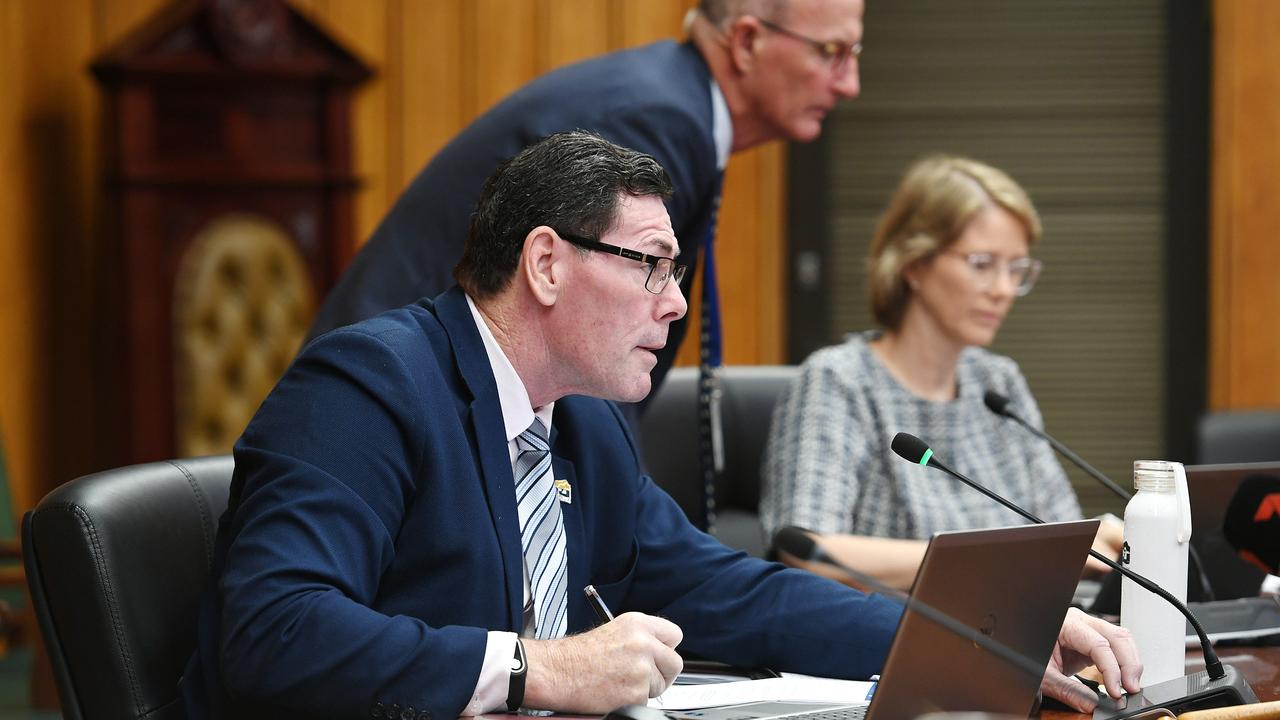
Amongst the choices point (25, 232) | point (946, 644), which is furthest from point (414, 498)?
point (25, 232)

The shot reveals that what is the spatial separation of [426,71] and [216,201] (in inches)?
38.8

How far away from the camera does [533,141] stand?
221 cm

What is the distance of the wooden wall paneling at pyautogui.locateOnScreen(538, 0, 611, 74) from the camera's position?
16.2 ft

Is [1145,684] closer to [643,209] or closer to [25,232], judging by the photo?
[643,209]

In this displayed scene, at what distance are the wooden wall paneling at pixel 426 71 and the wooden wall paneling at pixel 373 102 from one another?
31 mm

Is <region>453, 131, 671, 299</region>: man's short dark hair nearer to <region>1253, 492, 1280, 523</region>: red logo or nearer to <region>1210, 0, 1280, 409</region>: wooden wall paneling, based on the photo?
<region>1253, 492, 1280, 523</region>: red logo

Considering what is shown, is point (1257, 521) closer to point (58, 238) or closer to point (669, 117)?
point (669, 117)

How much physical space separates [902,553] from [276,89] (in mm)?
2804

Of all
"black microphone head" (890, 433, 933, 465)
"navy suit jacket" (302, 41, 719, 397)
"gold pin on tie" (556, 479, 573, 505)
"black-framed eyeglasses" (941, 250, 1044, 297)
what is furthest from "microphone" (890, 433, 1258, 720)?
"black-framed eyeglasses" (941, 250, 1044, 297)

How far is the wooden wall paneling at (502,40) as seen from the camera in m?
4.92

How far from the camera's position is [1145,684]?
1.48 metres

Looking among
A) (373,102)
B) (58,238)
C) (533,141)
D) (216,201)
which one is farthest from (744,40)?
(58,238)

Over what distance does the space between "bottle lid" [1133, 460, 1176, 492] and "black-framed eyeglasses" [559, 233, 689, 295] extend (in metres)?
0.55

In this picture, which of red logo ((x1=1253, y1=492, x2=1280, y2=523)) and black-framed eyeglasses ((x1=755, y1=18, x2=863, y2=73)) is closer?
red logo ((x1=1253, y1=492, x2=1280, y2=523))
